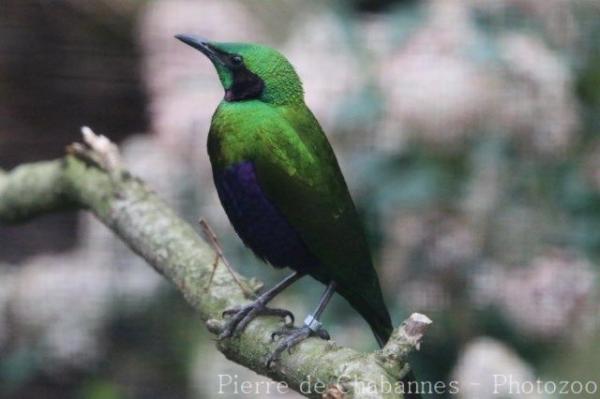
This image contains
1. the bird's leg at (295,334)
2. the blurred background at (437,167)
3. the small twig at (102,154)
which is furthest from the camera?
the blurred background at (437,167)

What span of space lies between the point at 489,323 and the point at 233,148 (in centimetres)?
80

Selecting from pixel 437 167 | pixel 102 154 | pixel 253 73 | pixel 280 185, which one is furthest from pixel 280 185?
pixel 437 167

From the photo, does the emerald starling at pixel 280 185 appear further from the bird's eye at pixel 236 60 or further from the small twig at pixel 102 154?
the small twig at pixel 102 154

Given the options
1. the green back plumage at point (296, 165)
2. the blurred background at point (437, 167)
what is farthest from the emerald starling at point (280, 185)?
the blurred background at point (437, 167)

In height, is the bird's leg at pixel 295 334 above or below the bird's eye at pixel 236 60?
below

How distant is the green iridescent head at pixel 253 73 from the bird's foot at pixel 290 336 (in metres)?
0.29

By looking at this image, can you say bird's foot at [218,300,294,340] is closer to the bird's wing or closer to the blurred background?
the bird's wing

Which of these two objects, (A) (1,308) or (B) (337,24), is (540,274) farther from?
(A) (1,308)

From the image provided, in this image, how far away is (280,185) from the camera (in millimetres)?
1341

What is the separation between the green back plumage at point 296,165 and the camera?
1329 millimetres

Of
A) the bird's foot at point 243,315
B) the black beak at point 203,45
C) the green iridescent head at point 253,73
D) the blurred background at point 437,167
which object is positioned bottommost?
the bird's foot at point 243,315

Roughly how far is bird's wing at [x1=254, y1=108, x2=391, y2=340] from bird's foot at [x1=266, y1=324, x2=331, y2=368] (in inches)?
4.6

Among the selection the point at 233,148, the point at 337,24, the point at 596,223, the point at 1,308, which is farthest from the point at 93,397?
the point at 233,148

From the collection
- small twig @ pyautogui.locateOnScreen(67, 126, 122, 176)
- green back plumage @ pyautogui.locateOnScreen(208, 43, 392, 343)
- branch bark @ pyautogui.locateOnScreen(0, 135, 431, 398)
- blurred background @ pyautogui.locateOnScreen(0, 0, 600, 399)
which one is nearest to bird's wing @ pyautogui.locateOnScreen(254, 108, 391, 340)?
green back plumage @ pyautogui.locateOnScreen(208, 43, 392, 343)
